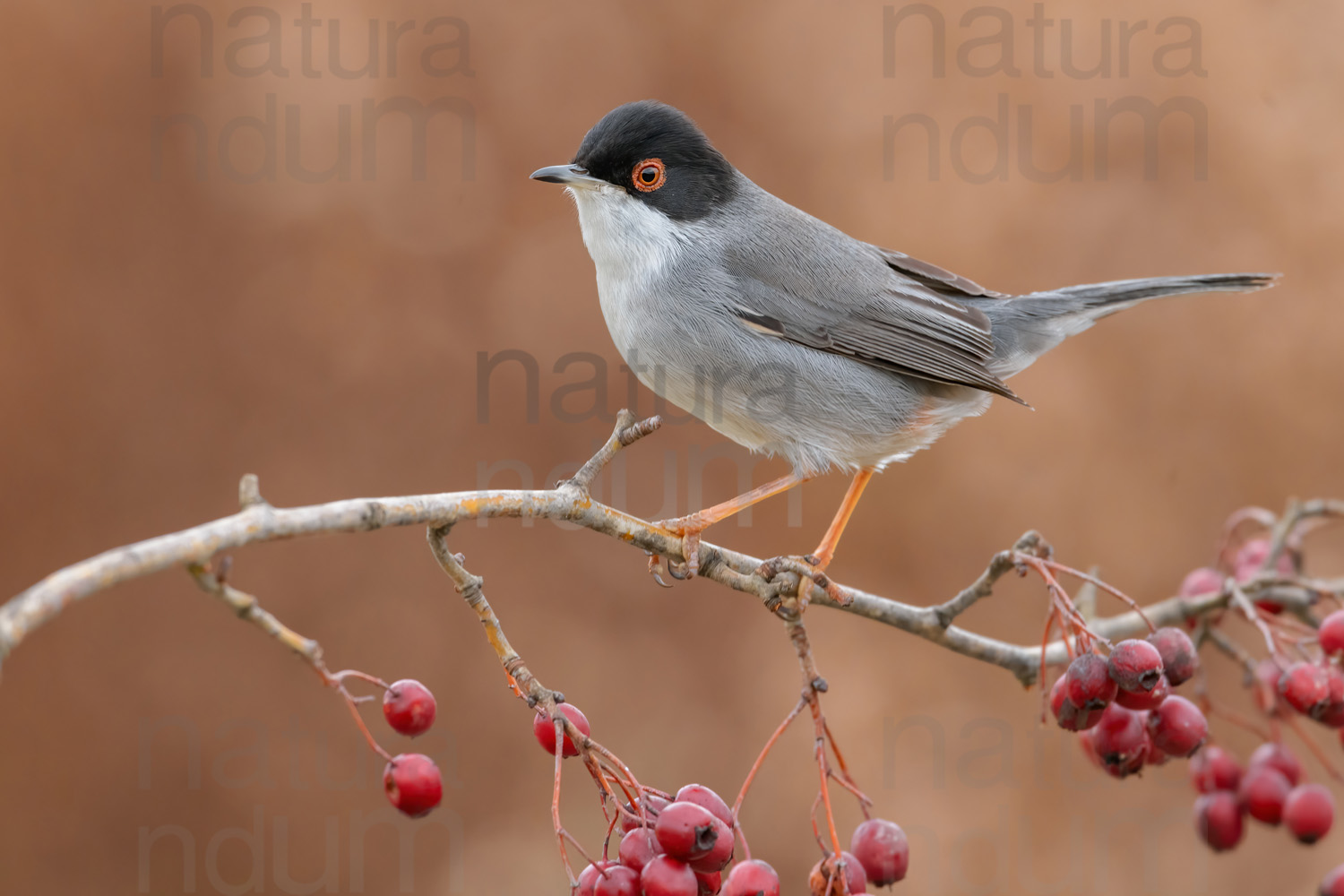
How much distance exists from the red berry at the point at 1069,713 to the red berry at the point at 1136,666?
0.11 meters

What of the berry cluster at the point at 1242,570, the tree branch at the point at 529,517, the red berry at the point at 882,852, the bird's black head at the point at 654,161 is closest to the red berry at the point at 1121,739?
the tree branch at the point at 529,517

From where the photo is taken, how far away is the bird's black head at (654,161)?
3623mm

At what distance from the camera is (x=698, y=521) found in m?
3.08

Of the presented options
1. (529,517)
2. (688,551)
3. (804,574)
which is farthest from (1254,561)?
(529,517)

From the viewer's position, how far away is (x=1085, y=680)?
92.5 inches

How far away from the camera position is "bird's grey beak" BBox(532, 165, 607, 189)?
3.51 metres

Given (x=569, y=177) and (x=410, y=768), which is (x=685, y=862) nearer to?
(x=410, y=768)

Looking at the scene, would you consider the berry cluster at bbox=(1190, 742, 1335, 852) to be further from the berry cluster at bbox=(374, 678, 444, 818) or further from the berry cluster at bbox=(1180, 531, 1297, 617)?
the berry cluster at bbox=(374, 678, 444, 818)

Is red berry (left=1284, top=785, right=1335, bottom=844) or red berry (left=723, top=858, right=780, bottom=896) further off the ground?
red berry (left=723, top=858, right=780, bottom=896)

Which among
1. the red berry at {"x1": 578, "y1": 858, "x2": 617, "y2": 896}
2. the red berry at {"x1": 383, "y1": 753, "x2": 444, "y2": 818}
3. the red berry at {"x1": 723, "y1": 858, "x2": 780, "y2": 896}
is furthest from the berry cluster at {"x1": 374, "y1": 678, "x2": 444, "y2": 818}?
the red berry at {"x1": 723, "y1": 858, "x2": 780, "y2": 896}

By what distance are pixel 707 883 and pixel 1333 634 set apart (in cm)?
191

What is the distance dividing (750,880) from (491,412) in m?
3.71

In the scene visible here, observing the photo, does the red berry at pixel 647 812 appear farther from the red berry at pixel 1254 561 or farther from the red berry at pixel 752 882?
the red berry at pixel 1254 561

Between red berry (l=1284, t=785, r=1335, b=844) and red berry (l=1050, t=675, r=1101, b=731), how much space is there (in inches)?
40.4
